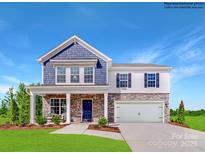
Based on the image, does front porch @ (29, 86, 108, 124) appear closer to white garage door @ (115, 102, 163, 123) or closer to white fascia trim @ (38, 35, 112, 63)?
white garage door @ (115, 102, 163, 123)

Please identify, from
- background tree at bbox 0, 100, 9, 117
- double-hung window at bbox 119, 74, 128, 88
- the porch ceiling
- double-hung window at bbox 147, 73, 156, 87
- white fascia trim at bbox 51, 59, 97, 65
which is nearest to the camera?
the porch ceiling

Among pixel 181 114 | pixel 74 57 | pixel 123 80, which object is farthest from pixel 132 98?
pixel 74 57

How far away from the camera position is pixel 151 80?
1174 inches

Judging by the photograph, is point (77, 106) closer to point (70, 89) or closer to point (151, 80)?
point (70, 89)

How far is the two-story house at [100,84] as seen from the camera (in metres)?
28.6

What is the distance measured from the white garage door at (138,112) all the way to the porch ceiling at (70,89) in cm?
366

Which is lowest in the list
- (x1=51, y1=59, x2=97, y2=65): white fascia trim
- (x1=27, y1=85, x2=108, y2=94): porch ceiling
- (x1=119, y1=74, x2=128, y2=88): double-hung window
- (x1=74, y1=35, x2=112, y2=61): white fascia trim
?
(x1=27, y1=85, x2=108, y2=94): porch ceiling

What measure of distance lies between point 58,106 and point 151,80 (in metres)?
9.11

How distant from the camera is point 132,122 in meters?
29.7

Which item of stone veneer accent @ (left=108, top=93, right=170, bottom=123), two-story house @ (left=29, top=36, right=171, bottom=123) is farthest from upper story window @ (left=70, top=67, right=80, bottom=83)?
stone veneer accent @ (left=108, top=93, right=170, bottom=123)

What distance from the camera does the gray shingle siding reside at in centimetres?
2866

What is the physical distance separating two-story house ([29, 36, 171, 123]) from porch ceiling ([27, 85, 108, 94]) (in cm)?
78

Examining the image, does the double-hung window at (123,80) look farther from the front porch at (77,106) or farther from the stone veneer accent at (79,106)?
the stone veneer accent at (79,106)

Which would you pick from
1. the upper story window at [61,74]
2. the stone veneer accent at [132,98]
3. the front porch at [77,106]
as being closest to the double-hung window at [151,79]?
the stone veneer accent at [132,98]
